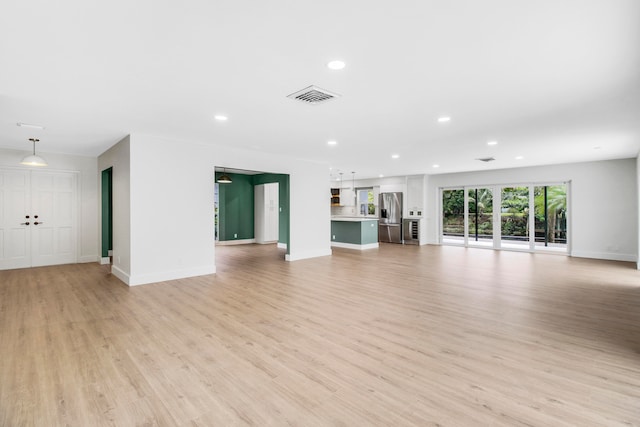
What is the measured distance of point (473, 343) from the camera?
3041 millimetres

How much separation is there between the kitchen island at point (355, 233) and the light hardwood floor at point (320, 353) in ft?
14.8

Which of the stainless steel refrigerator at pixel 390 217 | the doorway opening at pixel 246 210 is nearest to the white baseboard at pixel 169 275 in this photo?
the doorway opening at pixel 246 210

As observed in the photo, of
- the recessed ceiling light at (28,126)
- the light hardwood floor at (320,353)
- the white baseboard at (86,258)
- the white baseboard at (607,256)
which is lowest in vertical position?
the light hardwood floor at (320,353)

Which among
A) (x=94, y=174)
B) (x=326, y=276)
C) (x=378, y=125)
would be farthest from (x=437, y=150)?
(x=94, y=174)

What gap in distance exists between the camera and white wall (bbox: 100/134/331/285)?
5324mm

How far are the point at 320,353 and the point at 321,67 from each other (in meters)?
2.56

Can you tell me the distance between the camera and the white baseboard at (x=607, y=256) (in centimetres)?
794

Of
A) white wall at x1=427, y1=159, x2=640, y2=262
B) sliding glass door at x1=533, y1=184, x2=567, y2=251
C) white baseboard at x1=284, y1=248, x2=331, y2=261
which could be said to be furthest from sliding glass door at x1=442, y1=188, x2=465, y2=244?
white baseboard at x1=284, y1=248, x2=331, y2=261

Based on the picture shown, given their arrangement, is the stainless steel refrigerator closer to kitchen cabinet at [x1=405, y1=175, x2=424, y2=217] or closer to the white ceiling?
kitchen cabinet at [x1=405, y1=175, x2=424, y2=217]

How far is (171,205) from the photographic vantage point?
5.70 meters

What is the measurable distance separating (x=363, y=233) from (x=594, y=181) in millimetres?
6256

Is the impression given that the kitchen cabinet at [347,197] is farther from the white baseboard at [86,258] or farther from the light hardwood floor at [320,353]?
the white baseboard at [86,258]

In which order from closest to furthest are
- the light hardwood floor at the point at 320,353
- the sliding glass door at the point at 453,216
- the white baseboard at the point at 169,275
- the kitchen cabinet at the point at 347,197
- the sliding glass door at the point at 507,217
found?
1. the light hardwood floor at the point at 320,353
2. the white baseboard at the point at 169,275
3. the sliding glass door at the point at 507,217
4. the sliding glass door at the point at 453,216
5. the kitchen cabinet at the point at 347,197

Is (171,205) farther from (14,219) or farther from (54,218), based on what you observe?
(14,219)
